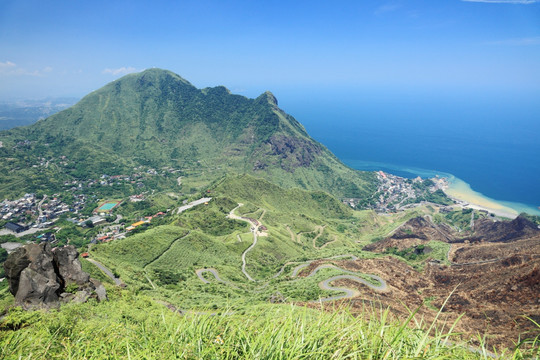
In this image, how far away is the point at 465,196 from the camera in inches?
5369

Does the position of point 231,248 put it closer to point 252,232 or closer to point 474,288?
point 252,232

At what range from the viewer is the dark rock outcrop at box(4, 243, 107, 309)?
19.5 meters

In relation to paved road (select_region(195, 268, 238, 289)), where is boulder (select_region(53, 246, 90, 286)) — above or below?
above

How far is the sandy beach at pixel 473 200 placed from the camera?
114875 mm

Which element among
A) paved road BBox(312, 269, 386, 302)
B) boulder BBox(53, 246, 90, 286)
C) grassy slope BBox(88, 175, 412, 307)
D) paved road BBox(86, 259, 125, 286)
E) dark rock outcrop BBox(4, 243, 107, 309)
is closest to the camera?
dark rock outcrop BBox(4, 243, 107, 309)

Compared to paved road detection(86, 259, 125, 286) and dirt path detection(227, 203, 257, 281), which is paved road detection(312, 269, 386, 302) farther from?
paved road detection(86, 259, 125, 286)

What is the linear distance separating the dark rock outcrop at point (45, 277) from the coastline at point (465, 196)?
138m

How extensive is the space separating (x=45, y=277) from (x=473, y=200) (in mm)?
158751

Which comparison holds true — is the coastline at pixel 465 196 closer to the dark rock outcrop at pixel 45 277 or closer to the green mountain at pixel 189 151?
the green mountain at pixel 189 151

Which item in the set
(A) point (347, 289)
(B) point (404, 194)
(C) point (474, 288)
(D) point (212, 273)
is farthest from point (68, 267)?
(B) point (404, 194)

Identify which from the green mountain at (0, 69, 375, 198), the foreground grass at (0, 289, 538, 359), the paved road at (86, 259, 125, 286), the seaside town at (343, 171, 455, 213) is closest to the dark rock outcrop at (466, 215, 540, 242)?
the seaside town at (343, 171, 455, 213)

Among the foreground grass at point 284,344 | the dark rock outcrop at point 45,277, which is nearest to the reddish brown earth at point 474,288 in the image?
the foreground grass at point 284,344

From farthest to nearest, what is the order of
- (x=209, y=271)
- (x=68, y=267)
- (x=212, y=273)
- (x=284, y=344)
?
(x=209, y=271)
(x=212, y=273)
(x=68, y=267)
(x=284, y=344)

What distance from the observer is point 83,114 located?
19588 centimetres
